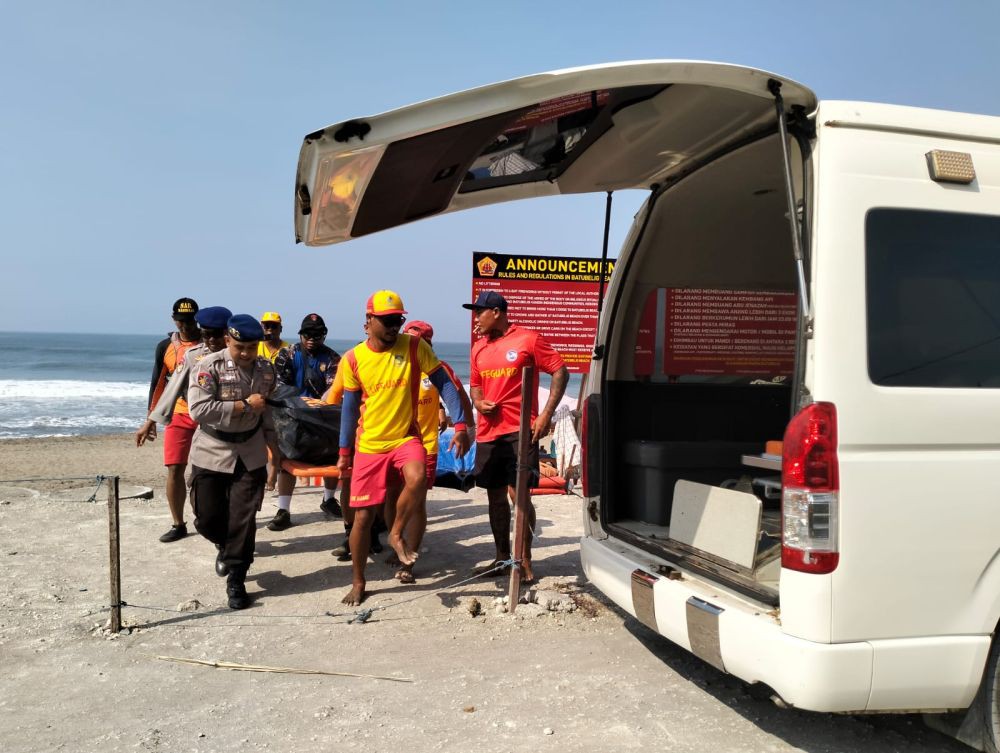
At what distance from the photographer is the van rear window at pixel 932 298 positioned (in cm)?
286

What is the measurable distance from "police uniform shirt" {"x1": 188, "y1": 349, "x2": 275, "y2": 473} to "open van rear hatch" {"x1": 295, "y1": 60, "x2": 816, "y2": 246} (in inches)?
54.8

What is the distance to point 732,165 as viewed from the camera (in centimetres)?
407

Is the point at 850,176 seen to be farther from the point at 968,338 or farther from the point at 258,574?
the point at 258,574

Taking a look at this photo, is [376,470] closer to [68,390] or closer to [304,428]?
[304,428]

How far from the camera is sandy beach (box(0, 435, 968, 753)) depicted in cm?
330

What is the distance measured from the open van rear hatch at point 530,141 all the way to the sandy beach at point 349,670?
2196 millimetres

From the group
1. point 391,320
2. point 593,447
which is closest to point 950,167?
point 593,447

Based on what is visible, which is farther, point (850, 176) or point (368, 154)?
point (368, 154)

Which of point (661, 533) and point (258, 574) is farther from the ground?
point (661, 533)

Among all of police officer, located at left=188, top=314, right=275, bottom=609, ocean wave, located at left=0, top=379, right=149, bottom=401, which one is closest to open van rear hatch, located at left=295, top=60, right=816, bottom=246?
police officer, located at left=188, top=314, right=275, bottom=609

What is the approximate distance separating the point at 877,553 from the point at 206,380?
391 cm

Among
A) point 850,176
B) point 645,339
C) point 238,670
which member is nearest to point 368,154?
point 850,176

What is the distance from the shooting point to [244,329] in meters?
A: 5.08

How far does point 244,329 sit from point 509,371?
5.64 feet
